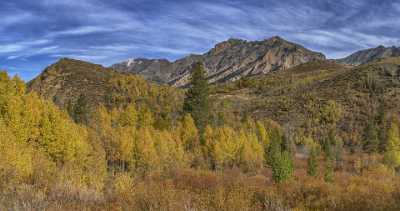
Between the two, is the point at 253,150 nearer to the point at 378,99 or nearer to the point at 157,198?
the point at 157,198

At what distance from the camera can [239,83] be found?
193 m

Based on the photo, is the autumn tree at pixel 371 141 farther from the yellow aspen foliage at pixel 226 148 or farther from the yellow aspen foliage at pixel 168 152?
the yellow aspen foliage at pixel 168 152

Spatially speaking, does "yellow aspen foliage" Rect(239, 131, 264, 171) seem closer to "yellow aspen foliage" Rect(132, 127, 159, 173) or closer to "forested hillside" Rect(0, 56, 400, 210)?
"forested hillside" Rect(0, 56, 400, 210)

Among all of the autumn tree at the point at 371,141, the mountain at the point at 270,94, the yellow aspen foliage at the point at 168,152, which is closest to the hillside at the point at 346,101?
the mountain at the point at 270,94

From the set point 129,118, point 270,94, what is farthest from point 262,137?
point 270,94

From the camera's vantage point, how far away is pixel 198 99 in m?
50.4

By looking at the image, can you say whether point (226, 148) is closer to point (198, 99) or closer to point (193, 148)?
point (193, 148)

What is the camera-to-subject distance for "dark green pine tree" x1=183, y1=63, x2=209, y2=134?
161ft

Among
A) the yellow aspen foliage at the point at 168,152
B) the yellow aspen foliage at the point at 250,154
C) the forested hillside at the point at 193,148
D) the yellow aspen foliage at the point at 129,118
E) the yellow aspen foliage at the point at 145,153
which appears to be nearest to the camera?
the forested hillside at the point at 193,148

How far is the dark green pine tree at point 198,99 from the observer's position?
1928 inches

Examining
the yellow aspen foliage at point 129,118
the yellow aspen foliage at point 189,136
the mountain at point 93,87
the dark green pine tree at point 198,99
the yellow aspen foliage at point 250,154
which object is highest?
the mountain at point 93,87

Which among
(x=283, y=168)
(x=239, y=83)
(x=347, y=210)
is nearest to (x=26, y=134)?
(x=283, y=168)

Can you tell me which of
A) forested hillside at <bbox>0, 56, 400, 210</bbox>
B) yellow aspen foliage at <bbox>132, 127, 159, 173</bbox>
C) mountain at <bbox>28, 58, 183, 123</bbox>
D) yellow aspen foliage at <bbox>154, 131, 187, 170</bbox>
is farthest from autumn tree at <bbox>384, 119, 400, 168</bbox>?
mountain at <bbox>28, 58, 183, 123</bbox>

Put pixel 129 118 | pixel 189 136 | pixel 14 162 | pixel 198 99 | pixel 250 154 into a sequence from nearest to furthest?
pixel 14 162, pixel 189 136, pixel 250 154, pixel 198 99, pixel 129 118
